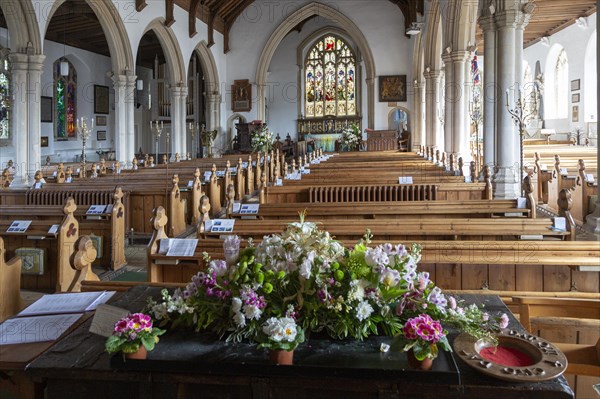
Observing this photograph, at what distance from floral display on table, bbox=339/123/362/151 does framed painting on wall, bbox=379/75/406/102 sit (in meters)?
1.54

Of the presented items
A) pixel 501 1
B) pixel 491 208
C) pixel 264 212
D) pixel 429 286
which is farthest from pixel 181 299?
pixel 501 1

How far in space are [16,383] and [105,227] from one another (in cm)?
415

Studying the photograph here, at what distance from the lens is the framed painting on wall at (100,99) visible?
20.4 m

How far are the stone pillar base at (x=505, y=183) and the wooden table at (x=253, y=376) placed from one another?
6.40 meters

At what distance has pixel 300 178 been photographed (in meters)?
7.89

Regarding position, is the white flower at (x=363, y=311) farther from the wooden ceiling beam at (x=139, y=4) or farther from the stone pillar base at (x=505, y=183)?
the wooden ceiling beam at (x=139, y=4)

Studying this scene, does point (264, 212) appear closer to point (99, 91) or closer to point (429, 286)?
point (429, 286)

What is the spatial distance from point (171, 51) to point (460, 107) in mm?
9630

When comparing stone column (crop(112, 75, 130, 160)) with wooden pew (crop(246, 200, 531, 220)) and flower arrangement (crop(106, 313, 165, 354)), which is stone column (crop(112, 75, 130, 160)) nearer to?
wooden pew (crop(246, 200, 531, 220))

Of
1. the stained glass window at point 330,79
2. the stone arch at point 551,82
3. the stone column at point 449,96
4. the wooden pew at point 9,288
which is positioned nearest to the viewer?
the wooden pew at point 9,288

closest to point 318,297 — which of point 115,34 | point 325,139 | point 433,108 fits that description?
point 115,34

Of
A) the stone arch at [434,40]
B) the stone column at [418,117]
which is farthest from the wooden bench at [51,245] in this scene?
the stone column at [418,117]

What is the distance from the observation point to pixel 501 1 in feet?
23.3

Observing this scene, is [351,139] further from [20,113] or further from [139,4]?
[20,113]
